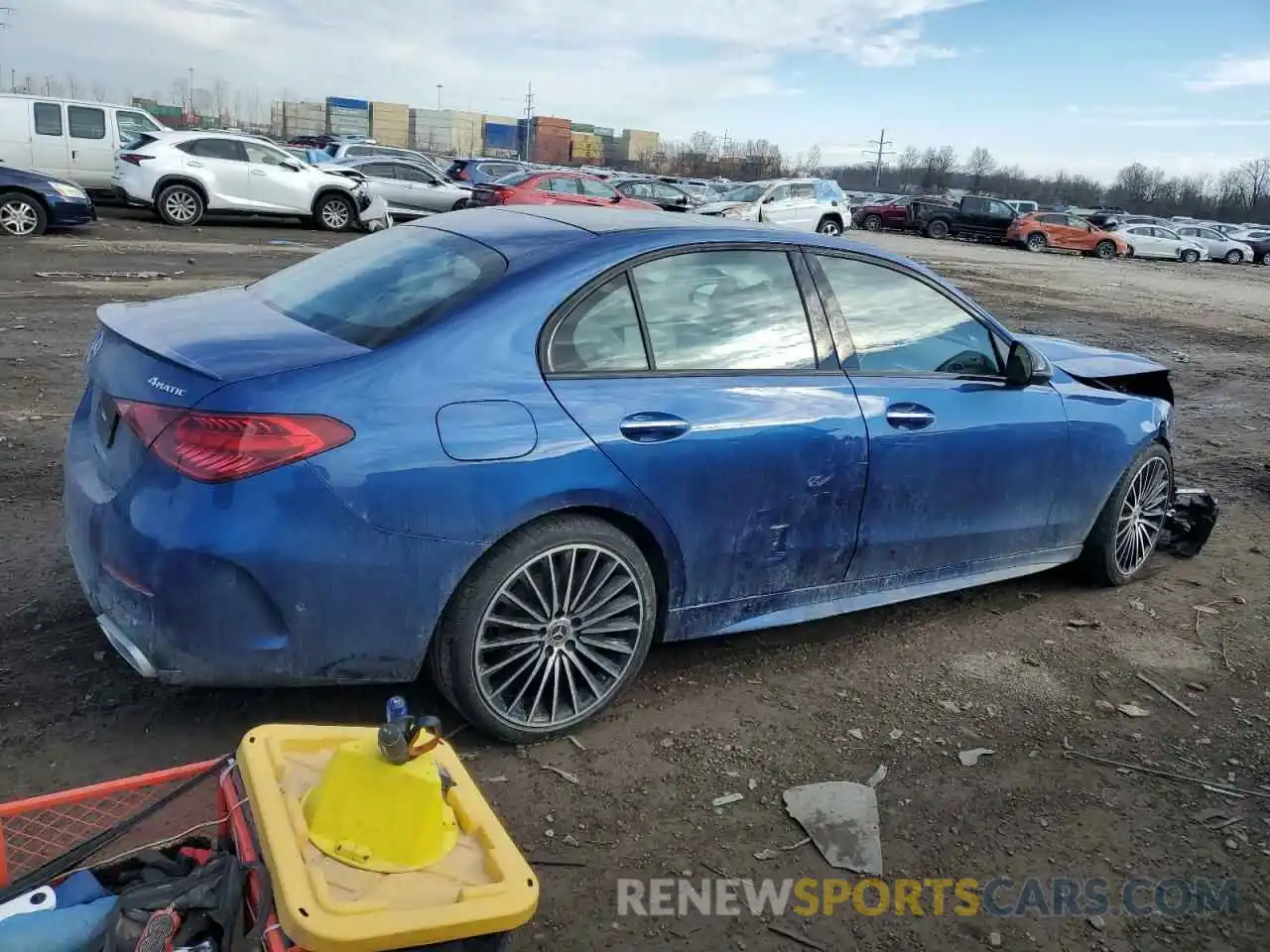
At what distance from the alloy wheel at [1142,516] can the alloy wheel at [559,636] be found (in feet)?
8.90

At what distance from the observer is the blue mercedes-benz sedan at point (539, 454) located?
9.10 ft

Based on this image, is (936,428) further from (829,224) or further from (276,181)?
(829,224)

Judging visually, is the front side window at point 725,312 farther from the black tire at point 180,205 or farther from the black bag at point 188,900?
the black tire at point 180,205

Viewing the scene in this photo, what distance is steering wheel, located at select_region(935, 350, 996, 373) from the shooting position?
412 centimetres

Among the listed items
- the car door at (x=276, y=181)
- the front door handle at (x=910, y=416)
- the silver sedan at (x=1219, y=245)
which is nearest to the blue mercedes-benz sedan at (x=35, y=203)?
the car door at (x=276, y=181)

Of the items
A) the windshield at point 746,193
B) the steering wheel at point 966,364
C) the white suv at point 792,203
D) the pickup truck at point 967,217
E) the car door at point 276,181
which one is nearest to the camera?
the steering wheel at point 966,364

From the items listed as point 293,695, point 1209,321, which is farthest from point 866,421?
point 1209,321

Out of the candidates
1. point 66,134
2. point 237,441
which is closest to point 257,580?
point 237,441

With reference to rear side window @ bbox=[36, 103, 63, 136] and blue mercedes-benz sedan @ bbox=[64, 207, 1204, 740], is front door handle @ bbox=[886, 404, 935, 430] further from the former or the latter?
rear side window @ bbox=[36, 103, 63, 136]

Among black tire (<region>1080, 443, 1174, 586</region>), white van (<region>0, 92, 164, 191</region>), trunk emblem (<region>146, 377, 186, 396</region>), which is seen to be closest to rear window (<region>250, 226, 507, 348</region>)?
trunk emblem (<region>146, 377, 186, 396</region>)

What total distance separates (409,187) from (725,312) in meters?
19.7

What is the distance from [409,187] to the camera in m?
21.9

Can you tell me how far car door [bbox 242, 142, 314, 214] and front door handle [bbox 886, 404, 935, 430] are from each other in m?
17.4

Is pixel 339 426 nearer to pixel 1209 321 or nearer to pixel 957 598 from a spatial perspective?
pixel 957 598
